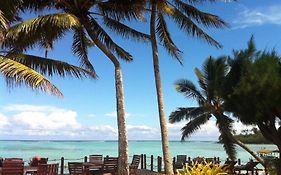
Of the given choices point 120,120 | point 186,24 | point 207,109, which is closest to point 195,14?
point 186,24

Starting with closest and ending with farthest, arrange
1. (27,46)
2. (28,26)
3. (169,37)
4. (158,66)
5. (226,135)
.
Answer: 1. (28,26)
2. (27,46)
3. (158,66)
4. (169,37)
5. (226,135)

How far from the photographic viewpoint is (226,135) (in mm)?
24938

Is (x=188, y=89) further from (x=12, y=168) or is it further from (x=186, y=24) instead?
(x=12, y=168)

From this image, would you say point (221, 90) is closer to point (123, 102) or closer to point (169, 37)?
point (169, 37)

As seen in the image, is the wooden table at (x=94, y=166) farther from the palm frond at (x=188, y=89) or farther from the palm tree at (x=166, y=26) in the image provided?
the palm frond at (x=188, y=89)

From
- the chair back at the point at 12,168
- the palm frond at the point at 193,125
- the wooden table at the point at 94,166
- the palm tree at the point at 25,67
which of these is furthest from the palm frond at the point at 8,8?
the palm frond at the point at 193,125

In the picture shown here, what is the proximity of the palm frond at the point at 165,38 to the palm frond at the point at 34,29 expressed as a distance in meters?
4.90

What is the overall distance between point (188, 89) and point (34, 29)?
1299 centimetres

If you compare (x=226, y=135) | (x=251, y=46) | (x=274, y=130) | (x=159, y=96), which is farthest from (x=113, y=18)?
(x=226, y=135)

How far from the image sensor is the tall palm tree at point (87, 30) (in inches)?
547

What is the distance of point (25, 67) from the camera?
11984mm

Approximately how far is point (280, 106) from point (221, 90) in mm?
3194

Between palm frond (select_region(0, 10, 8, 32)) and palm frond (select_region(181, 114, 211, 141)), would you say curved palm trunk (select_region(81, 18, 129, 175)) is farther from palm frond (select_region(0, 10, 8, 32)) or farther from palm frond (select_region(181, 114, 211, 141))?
palm frond (select_region(181, 114, 211, 141))

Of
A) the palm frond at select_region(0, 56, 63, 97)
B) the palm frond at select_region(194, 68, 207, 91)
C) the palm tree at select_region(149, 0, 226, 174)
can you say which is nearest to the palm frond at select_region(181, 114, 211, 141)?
the palm frond at select_region(194, 68, 207, 91)
